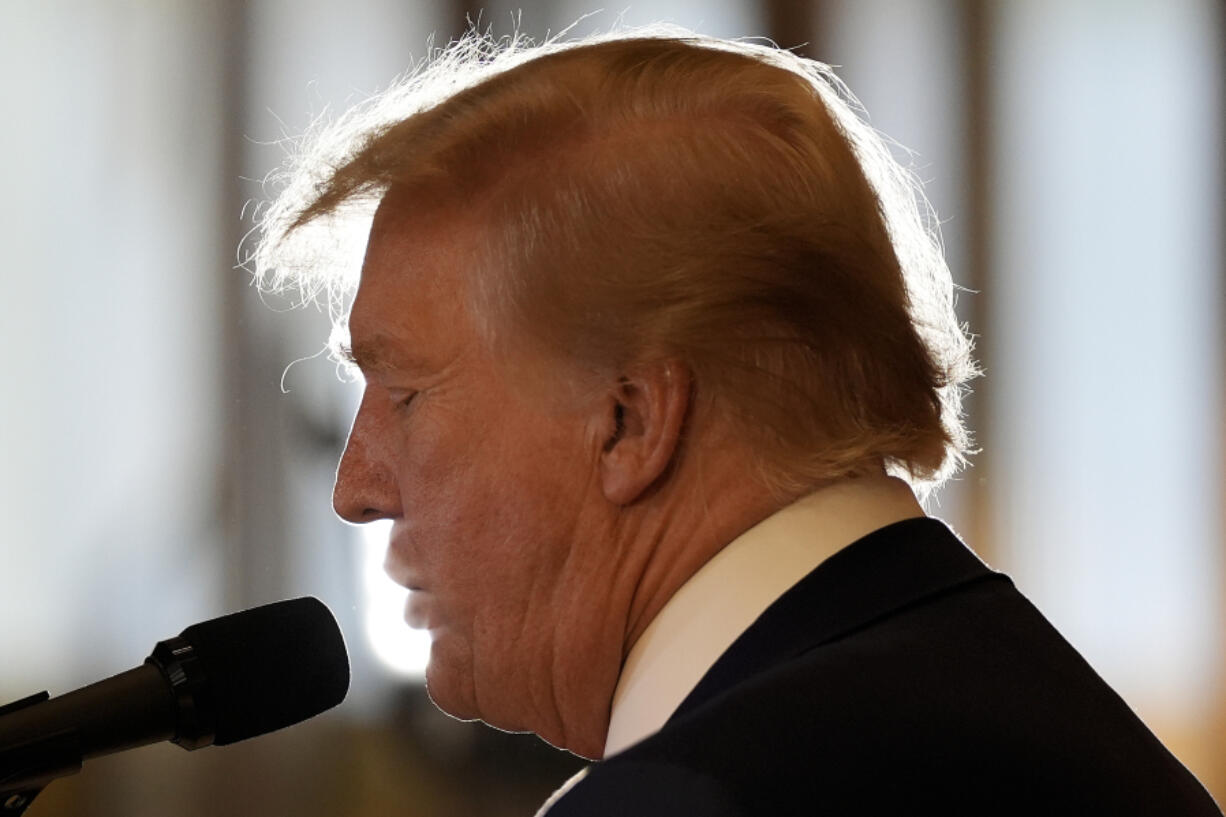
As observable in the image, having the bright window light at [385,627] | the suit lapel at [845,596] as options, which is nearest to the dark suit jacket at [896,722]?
the suit lapel at [845,596]

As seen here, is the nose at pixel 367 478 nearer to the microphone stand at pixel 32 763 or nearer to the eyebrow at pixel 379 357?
the eyebrow at pixel 379 357

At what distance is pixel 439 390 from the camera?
39.0 inches

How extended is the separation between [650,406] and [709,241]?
11cm

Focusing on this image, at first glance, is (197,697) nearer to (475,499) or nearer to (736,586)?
(475,499)

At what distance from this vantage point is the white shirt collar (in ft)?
2.79

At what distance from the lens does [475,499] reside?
3.19 feet

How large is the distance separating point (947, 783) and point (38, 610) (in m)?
2.34

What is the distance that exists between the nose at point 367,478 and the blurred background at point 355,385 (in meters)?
1.69

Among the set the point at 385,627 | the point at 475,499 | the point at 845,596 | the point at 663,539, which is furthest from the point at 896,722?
the point at 385,627

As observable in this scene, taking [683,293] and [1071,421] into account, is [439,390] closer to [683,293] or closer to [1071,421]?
[683,293]

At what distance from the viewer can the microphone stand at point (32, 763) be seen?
826 millimetres

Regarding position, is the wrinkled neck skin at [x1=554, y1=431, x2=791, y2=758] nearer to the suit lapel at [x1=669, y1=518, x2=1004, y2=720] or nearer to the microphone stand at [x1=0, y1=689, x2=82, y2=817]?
the suit lapel at [x1=669, y1=518, x2=1004, y2=720]

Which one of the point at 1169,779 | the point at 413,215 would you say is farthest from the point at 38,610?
the point at 1169,779

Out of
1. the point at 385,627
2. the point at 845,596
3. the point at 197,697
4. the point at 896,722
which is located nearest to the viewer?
the point at 896,722
